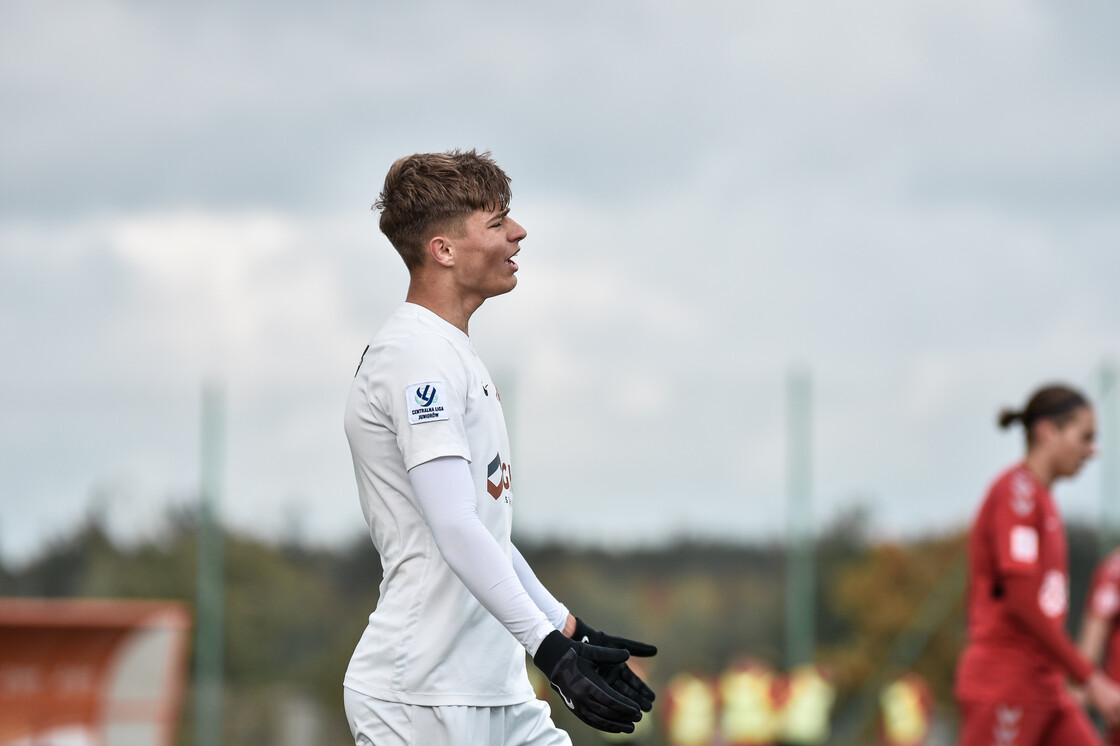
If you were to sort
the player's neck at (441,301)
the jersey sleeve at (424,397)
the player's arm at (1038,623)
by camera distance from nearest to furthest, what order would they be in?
the jersey sleeve at (424,397) < the player's neck at (441,301) < the player's arm at (1038,623)

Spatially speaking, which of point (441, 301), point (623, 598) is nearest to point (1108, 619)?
point (623, 598)

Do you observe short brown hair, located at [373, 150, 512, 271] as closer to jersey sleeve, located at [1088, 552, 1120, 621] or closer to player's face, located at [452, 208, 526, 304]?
player's face, located at [452, 208, 526, 304]

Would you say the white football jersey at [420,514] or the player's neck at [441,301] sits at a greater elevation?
the player's neck at [441,301]

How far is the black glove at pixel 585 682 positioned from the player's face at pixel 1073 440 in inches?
135

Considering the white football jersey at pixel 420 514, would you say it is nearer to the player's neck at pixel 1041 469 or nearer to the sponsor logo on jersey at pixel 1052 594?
the sponsor logo on jersey at pixel 1052 594

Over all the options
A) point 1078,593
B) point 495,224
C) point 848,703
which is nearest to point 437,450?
point 495,224

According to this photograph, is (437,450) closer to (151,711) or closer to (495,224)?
(495,224)

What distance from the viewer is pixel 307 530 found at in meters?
9.77

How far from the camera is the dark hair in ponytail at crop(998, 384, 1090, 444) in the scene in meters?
5.76

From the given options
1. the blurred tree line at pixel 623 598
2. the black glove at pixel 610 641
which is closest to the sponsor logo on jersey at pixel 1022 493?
the black glove at pixel 610 641

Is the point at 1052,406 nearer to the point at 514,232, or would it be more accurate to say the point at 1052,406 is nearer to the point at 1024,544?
the point at 1024,544

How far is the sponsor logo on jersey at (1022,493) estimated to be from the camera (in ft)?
18.2

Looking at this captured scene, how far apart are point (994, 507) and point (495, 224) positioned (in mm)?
3129

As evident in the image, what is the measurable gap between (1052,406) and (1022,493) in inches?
16.6
